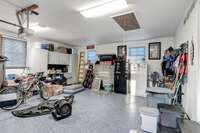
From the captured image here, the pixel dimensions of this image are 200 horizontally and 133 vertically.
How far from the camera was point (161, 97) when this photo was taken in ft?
9.86

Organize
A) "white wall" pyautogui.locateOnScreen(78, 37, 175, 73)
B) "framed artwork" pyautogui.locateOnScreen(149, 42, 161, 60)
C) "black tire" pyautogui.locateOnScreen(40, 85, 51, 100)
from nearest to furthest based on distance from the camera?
"black tire" pyautogui.locateOnScreen(40, 85, 51, 100) < "white wall" pyautogui.locateOnScreen(78, 37, 175, 73) < "framed artwork" pyautogui.locateOnScreen(149, 42, 161, 60)

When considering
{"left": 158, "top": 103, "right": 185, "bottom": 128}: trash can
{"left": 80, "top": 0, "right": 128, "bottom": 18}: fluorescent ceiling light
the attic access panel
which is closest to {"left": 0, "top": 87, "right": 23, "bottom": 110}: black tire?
{"left": 80, "top": 0, "right": 128, "bottom": 18}: fluorescent ceiling light

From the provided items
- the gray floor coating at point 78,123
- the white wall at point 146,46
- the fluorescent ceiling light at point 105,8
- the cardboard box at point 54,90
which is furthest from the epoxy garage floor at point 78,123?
the white wall at point 146,46

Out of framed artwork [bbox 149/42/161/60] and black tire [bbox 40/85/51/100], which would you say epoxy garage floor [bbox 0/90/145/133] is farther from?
framed artwork [bbox 149/42/161/60]

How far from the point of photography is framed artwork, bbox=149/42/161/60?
5.68 m

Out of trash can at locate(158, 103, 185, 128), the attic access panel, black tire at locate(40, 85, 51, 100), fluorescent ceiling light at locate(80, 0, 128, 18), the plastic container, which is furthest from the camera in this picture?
the plastic container

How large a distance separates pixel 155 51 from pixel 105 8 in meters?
3.79

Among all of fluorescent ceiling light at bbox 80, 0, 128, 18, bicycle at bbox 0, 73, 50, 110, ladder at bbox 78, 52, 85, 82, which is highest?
fluorescent ceiling light at bbox 80, 0, 128, 18

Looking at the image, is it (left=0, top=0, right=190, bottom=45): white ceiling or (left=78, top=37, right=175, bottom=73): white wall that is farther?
(left=78, top=37, right=175, bottom=73): white wall

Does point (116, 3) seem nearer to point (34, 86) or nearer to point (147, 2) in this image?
point (147, 2)

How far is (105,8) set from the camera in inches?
115

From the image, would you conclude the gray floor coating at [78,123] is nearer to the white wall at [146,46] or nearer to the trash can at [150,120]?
the trash can at [150,120]

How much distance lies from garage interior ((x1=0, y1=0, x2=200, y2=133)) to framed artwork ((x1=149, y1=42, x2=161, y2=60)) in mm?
42

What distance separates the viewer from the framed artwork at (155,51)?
568cm
